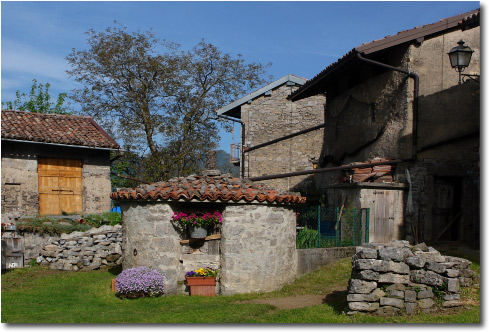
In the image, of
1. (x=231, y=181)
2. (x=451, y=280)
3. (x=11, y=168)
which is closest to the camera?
(x=451, y=280)

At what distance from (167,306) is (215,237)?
2.26 m

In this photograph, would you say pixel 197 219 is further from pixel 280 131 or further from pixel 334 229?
pixel 280 131

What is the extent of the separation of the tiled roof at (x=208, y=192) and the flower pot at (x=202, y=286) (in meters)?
1.85

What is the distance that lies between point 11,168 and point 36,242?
2.94 metres

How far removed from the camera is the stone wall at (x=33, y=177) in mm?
18453

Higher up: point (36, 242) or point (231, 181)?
point (231, 181)

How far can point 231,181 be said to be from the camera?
13.6 metres

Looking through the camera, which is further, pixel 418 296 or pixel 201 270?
pixel 201 270

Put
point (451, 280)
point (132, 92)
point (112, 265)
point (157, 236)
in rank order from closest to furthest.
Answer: point (451, 280) < point (157, 236) < point (112, 265) < point (132, 92)

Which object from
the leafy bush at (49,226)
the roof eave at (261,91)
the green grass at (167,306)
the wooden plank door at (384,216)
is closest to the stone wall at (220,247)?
the green grass at (167,306)

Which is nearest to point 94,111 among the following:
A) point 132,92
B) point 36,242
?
point 132,92

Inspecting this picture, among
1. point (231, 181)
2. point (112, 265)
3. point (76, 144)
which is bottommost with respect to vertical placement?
point (112, 265)

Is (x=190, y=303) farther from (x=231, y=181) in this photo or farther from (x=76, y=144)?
(x=76, y=144)

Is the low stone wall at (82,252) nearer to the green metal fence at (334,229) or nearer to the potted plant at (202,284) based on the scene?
the potted plant at (202,284)
